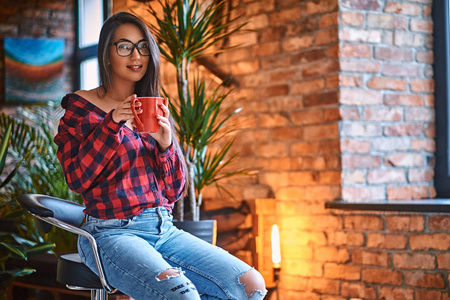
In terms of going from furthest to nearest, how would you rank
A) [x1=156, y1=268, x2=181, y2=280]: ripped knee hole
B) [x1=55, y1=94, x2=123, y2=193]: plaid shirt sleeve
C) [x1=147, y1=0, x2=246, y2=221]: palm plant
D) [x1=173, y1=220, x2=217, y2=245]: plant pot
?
[x1=147, y1=0, x2=246, y2=221]: palm plant < [x1=173, y1=220, x2=217, y2=245]: plant pot < [x1=55, y1=94, x2=123, y2=193]: plaid shirt sleeve < [x1=156, y1=268, x2=181, y2=280]: ripped knee hole

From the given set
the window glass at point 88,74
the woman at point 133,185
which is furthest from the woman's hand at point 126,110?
the window glass at point 88,74

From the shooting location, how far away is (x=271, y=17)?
357cm

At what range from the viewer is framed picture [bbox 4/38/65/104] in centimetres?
602

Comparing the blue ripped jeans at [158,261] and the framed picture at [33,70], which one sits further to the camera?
the framed picture at [33,70]

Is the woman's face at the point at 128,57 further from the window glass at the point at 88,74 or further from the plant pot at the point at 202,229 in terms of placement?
the window glass at the point at 88,74

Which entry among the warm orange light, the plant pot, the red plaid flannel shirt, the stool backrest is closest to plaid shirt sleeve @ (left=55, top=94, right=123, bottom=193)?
the red plaid flannel shirt

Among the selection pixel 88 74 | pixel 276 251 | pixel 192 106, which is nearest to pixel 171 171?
pixel 192 106

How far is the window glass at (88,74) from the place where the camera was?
609 cm

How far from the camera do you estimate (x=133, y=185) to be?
1850mm

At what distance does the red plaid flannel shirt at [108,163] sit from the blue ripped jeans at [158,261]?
1.7 inches

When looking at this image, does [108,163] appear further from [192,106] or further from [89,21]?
[89,21]

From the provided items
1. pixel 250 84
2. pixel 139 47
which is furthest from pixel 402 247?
pixel 139 47

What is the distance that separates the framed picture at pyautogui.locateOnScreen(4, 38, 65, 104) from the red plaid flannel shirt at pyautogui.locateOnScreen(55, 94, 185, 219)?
433 cm

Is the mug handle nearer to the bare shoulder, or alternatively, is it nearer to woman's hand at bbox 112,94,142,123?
woman's hand at bbox 112,94,142,123
